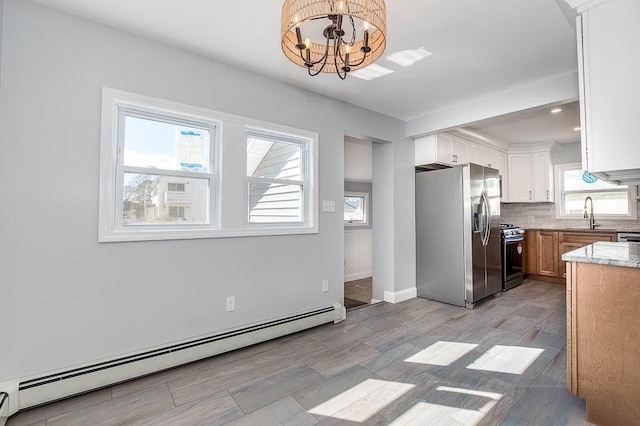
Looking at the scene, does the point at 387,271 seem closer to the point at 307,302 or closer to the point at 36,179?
the point at 307,302

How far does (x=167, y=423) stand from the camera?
1.68 metres

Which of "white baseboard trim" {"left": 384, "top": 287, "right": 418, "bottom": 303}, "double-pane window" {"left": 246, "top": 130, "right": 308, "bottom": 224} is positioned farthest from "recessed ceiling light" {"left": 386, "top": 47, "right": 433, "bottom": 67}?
"white baseboard trim" {"left": 384, "top": 287, "right": 418, "bottom": 303}

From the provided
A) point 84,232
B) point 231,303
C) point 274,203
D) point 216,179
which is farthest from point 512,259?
point 84,232

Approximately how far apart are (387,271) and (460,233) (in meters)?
1.03


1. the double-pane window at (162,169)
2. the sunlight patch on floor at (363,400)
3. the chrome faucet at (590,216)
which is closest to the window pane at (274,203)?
the double-pane window at (162,169)

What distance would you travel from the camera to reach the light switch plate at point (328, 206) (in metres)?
3.29

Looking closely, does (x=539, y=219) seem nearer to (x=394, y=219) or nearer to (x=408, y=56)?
(x=394, y=219)

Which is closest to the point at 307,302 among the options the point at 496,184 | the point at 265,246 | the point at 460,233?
the point at 265,246

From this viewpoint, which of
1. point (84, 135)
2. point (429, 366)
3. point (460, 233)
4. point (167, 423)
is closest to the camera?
point (167, 423)

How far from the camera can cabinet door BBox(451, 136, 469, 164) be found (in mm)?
4221

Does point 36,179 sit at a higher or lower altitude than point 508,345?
higher

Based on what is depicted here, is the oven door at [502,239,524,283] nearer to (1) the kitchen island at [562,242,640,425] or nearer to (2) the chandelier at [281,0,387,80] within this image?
(1) the kitchen island at [562,242,640,425]

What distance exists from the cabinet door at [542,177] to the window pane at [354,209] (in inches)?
122

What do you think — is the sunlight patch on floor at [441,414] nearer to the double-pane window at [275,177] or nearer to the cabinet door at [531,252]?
the double-pane window at [275,177]
